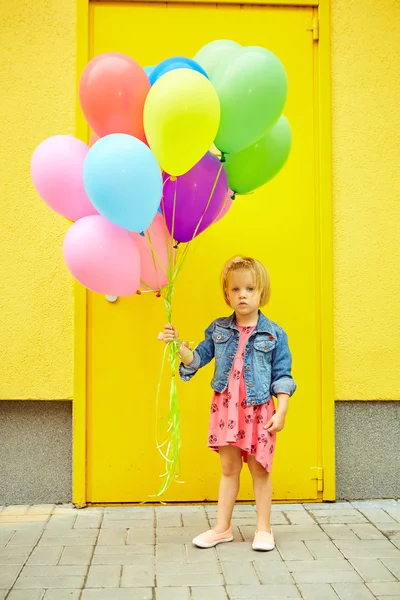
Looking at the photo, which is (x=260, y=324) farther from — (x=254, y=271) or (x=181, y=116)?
(x=181, y=116)

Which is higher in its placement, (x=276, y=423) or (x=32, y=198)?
(x=32, y=198)

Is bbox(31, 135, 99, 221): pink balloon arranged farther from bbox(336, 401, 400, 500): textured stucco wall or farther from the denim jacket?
bbox(336, 401, 400, 500): textured stucco wall

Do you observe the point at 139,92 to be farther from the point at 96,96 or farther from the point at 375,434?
the point at 375,434

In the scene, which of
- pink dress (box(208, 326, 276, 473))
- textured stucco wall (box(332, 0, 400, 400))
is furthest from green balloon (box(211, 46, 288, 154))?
textured stucco wall (box(332, 0, 400, 400))

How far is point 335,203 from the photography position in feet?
13.3

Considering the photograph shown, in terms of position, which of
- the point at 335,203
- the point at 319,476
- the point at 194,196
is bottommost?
the point at 319,476

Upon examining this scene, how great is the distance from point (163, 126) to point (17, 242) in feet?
5.07

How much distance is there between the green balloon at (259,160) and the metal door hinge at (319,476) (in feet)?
5.53

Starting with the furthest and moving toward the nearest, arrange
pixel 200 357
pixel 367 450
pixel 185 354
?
pixel 367 450 < pixel 200 357 < pixel 185 354

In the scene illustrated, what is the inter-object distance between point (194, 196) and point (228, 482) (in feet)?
4.56

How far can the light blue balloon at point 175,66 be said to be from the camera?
9.52 feet

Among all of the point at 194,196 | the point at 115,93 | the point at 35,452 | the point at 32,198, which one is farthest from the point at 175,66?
the point at 35,452

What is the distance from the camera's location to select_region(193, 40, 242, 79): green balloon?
121 inches

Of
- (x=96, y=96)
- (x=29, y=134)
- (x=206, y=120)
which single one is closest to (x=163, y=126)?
(x=206, y=120)
